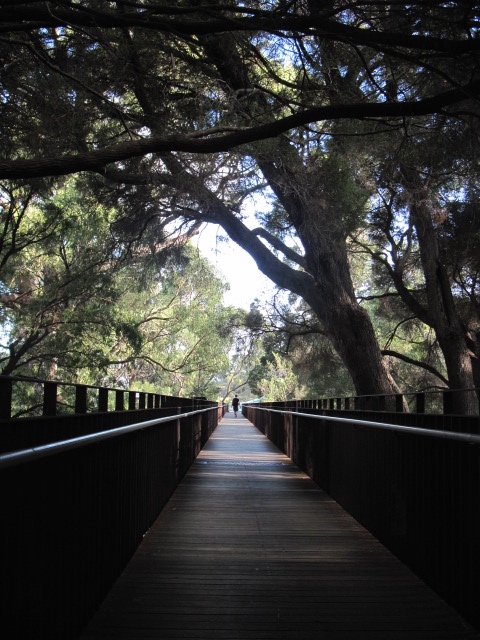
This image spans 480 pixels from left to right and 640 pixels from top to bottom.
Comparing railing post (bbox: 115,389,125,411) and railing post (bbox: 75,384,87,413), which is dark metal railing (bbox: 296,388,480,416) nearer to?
railing post (bbox: 115,389,125,411)

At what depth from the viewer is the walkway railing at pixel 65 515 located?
2266 mm

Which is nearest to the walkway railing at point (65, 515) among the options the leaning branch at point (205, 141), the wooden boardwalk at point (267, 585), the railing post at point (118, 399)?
the wooden boardwalk at point (267, 585)

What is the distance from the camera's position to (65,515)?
114 inches

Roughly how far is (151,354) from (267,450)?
21189mm

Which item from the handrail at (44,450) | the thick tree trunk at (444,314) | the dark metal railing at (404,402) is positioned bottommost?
the handrail at (44,450)

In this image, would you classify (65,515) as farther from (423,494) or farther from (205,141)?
(205,141)

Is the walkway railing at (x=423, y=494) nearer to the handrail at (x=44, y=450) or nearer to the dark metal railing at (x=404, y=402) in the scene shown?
the dark metal railing at (x=404, y=402)

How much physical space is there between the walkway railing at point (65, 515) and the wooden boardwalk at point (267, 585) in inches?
9.0

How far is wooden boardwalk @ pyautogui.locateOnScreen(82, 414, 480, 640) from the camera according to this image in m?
3.24

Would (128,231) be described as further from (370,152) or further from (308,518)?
(308,518)

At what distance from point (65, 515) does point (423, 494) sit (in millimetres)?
2189

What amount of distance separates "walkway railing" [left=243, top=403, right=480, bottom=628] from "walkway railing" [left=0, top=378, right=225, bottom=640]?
6.03ft

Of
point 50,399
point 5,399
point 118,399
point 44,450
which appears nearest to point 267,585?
point 50,399

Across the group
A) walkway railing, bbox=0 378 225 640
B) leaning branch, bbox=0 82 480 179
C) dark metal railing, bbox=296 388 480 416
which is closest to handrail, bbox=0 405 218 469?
walkway railing, bbox=0 378 225 640
